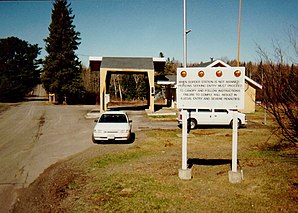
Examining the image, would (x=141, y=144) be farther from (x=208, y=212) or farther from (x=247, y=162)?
(x=208, y=212)

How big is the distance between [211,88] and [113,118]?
7.96 m

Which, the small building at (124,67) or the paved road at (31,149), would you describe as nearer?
the paved road at (31,149)

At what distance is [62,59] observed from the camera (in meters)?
43.8

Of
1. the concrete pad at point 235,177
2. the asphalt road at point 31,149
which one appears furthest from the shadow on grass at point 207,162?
the asphalt road at point 31,149

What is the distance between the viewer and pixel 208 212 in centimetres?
592

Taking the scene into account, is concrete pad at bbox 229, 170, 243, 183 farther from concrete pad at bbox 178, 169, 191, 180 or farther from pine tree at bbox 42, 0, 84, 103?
pine tree at bbox 42, 0, 84, 103

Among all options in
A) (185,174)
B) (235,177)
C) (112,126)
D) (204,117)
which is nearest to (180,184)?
(185,174)

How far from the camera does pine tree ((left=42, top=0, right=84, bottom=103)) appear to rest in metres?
43.6

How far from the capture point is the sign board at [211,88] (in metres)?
8.16

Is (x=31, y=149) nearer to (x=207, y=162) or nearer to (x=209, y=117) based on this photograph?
(x=207, y=162)

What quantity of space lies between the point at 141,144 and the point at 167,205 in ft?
25.9

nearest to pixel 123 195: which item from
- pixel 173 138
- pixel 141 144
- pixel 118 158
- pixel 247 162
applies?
pixel 118 158

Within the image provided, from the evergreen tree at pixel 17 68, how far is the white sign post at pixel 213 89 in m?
50.1

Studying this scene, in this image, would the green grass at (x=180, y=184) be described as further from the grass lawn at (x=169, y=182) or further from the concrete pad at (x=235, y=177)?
the concrete pad at (x=235, y=177)
